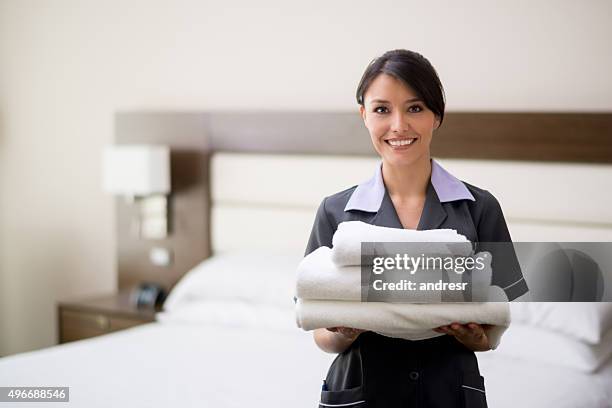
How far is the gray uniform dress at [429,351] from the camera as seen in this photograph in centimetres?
116

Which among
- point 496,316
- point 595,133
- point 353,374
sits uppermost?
point 595,133

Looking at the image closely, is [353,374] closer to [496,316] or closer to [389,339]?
[389,339]

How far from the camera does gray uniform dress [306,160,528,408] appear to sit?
3.81 feet

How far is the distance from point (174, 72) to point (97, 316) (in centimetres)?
90

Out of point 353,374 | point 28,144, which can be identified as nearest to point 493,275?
point 353,374

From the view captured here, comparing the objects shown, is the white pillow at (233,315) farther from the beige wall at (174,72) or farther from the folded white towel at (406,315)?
the folded white towel at (406,315)

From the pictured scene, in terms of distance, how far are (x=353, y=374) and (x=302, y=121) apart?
1.55 m

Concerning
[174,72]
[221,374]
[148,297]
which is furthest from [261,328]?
[174,72]

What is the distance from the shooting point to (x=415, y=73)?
3.62 ft

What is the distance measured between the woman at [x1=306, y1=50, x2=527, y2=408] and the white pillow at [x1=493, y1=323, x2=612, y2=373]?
34.9 inches

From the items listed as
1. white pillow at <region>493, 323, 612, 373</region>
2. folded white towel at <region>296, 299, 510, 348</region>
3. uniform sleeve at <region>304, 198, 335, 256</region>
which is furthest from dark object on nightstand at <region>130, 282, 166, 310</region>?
folded white towel at <region>296, 299, 510, 348</region>

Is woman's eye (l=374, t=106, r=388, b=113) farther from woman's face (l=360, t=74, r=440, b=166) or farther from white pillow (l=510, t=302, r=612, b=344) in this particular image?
white pillow (l=510, t=302, r=612, b=344)

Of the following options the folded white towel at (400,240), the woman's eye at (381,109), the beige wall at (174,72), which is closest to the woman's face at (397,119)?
the woman's eye at (381,109)

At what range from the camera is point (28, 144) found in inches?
136
